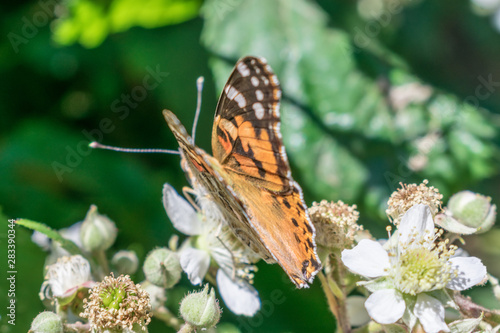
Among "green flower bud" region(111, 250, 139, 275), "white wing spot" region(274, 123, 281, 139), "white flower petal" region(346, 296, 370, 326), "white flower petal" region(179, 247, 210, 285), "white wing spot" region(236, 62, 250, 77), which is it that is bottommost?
"green flower bud" region(111, 250, 139, 275)

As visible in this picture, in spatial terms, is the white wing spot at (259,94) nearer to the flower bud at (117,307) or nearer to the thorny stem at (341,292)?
the thorny stem at (341,292)

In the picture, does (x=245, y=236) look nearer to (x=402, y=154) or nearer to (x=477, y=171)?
(x=402, y=154)

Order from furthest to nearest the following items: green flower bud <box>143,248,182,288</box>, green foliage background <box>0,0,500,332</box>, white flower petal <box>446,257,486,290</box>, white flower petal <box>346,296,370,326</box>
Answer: green foliage background <box>0,0,500,332</box> < white flower petal <box>346,296,370,326</box> < green flower bud <box>143,248,182,288</box> < white flower petal <box>446,257,486,290</box>

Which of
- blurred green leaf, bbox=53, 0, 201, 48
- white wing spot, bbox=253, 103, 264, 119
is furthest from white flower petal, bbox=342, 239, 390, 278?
blurred green leaf, bbox=53, 0, 201, 48

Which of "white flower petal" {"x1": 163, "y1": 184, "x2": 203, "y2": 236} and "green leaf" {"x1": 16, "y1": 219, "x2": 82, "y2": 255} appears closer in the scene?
"green leaf" {"x1": 16, "y1": 219, "x2": 82, "y2": 255}

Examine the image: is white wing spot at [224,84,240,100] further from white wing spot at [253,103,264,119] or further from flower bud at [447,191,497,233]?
flower bud at [447,191,497,233]

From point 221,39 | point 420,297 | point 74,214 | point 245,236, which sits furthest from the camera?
point 221,39

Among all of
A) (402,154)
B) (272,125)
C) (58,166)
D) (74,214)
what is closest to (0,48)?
(58,166)

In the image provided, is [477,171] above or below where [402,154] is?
above
